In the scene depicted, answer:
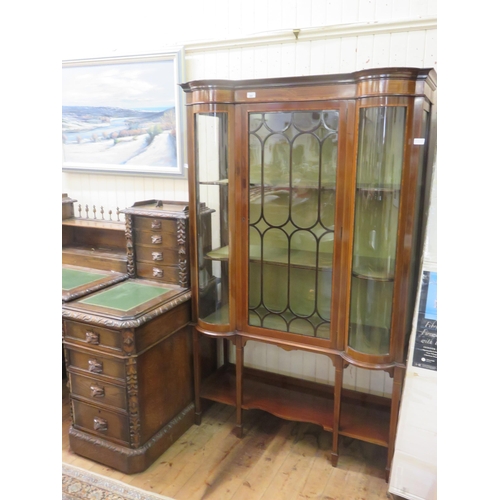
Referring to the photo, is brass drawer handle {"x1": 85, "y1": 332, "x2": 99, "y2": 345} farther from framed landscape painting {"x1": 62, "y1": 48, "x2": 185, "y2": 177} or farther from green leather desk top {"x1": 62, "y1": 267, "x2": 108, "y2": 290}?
framed landscape painting {"x1": 62, "y1": 48, "x2": 185, "y2": 177}

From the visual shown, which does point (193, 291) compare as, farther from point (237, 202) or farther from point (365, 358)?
point (365, 358)

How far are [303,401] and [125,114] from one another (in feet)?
6.38

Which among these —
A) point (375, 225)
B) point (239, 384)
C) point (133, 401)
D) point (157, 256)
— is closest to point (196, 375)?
point (239, 384)

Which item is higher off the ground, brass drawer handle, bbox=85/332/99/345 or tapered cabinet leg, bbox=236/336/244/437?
brass drawer handle, bbox=85/332/99/345

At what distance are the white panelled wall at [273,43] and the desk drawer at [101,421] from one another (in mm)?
871

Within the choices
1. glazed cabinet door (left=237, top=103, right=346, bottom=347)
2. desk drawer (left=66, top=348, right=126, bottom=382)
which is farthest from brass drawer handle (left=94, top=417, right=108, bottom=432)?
glazed cabinet door (left=237, top=103, right=346, bottom=347)

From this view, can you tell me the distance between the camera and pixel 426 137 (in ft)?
6.31

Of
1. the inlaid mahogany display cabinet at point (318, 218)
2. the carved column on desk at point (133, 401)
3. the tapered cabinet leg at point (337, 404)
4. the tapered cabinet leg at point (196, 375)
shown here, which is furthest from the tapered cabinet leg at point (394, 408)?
the carved column on desk at point (133, 401)

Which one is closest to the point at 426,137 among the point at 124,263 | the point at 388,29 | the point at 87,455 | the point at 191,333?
the point at 388,29

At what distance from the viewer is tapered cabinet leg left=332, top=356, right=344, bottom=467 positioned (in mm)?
2107

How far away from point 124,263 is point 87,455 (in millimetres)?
1013

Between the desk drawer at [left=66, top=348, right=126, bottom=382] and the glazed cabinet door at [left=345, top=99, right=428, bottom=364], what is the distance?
1.04 m

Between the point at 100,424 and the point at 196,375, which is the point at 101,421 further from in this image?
the point at 196,375
